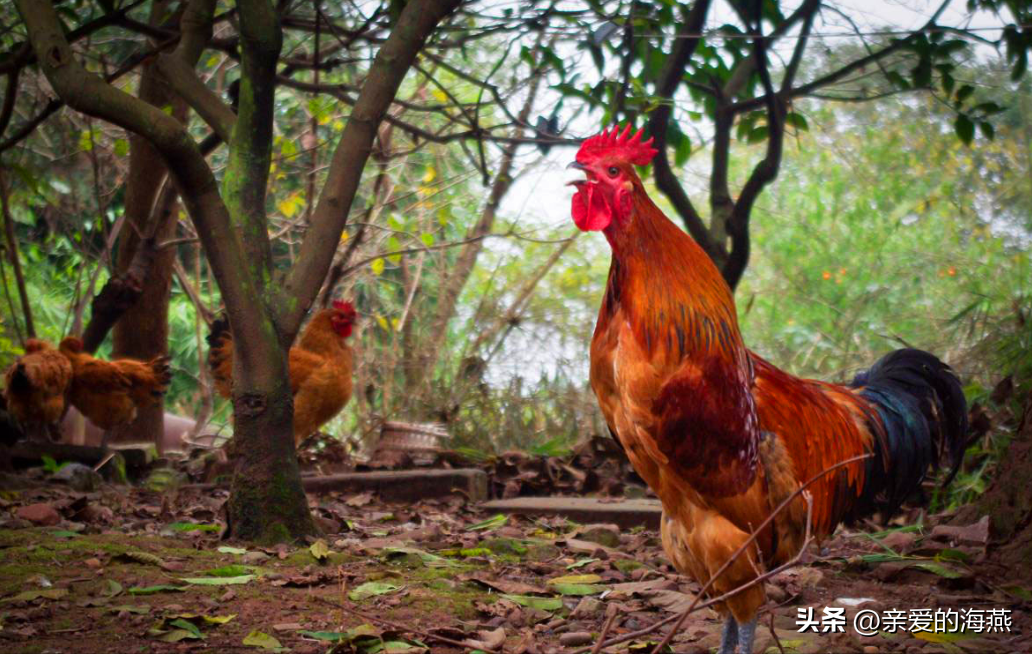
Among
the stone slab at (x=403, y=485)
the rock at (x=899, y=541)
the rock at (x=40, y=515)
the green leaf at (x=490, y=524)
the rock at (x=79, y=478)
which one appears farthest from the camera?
the stone slab at (x=403, y=485)

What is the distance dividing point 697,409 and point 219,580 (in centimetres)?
173

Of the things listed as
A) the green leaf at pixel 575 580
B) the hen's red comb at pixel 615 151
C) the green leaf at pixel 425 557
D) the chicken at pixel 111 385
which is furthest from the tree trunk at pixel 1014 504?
the chicken at pixel 111 385

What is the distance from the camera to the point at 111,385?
6.51 metres

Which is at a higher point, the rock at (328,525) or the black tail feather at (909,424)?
the black tail feather at (909,424)

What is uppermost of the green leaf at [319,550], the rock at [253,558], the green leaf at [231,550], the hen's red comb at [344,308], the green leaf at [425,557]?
the hen's red comb at [344,308]

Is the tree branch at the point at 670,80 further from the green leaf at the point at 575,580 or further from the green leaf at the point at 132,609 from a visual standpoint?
the green leaf at the point at 132,609

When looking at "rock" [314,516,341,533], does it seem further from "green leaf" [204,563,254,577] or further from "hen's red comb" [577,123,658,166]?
"hen's red comb" [577,123,658,166]

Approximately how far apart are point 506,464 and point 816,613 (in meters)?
3.44

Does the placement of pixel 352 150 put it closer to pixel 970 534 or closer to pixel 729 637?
pixel 729 637

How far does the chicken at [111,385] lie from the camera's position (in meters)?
6.50

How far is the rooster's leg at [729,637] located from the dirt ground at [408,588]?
160 millimetres

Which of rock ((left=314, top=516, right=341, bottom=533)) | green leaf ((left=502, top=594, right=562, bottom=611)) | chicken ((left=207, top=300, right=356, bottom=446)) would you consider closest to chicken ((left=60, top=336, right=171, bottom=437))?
chicken ((left=207, top=300, right=356, bottom=446))

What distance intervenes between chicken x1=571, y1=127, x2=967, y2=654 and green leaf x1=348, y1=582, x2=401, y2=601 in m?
0.97

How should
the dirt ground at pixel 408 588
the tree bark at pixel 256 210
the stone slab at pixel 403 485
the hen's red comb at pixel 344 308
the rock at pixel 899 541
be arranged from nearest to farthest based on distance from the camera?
the dirt ground at pixel 408 588
the tree bark at pixel 256 210
the rock at pixel 899 541
the stone slab at pixel 403 485
the hen's red comb at pixel 344 308
